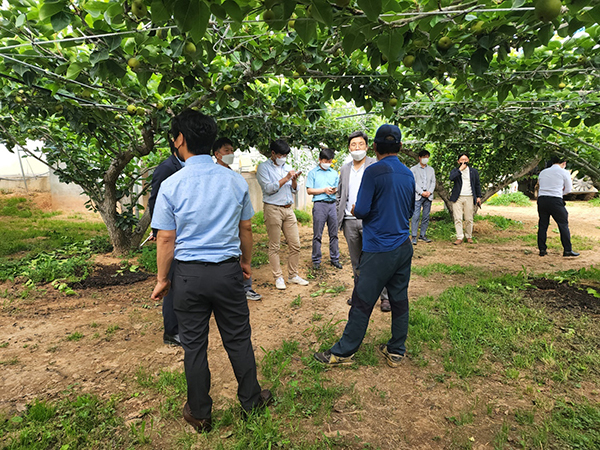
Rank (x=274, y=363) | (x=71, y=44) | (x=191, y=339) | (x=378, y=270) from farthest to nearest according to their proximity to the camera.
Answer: (x=274, y=363) → (x=378, y=270) → (x=71, y=44) → (x=191, y=339)

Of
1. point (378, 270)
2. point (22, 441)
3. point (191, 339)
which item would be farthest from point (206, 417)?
point (378, 270)

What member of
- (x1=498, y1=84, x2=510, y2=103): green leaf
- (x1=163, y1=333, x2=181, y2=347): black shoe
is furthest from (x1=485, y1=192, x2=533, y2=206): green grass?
(x1=163, y1=333, x2=181, y2=347): black shoe

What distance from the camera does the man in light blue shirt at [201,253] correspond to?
6.18 ft

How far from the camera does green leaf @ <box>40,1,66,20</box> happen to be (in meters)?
1.63

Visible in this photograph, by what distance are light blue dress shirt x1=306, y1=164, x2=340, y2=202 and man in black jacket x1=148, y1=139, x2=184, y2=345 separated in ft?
9.23

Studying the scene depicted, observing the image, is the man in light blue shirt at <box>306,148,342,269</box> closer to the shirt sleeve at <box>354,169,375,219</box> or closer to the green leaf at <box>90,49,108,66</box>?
the shirt sleeve at <box>354,169,375,219</box>

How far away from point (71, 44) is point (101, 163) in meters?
4.80

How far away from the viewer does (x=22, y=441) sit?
1932mm

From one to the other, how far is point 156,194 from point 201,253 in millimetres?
1216

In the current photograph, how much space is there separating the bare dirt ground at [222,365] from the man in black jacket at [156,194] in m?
0.11

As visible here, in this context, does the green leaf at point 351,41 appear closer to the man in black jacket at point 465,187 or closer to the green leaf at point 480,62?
the green leaf at point 480,62

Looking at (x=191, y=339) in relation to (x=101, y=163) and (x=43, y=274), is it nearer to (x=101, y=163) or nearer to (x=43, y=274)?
(x=43, y=274)

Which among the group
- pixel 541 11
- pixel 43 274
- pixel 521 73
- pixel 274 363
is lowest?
pixel 274 363

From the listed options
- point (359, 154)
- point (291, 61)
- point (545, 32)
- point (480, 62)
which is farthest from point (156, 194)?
point (545, 32)
